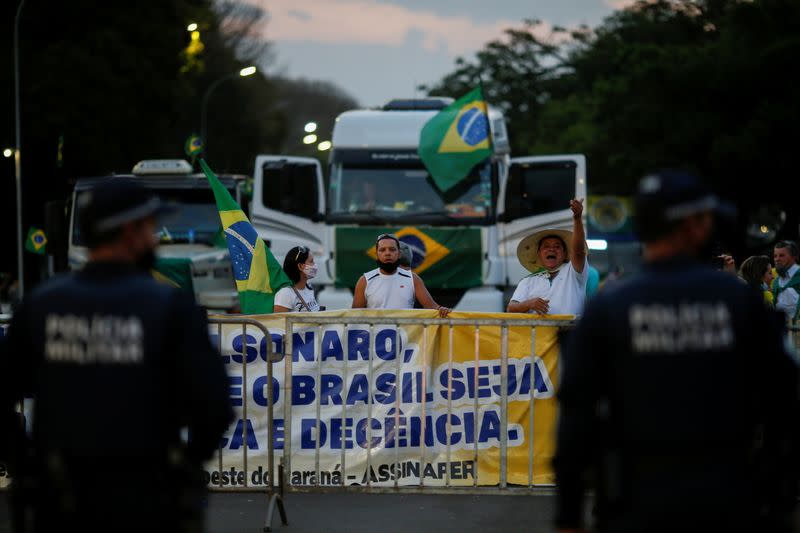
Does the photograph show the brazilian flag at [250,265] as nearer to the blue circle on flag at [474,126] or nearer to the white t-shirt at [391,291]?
the white t-shirt at [391,291]

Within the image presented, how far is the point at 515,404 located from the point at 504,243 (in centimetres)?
853

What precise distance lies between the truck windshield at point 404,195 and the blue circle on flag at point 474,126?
0.39 m

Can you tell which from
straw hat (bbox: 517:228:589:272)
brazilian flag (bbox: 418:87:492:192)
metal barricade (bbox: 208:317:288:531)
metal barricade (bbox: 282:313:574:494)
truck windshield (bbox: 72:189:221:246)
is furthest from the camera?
truck windshield (bbox: 72:189:221:246)

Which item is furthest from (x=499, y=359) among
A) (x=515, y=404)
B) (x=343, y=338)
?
(x=343, y=338)

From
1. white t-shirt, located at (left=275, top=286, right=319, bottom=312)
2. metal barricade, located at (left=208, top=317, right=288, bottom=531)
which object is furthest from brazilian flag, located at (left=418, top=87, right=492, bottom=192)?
metal barricade, located at (left=208, top=317, right=288, bottom=531)

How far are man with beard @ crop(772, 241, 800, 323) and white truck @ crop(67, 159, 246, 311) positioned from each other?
10573 mm

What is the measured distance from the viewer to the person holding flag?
10094 millimetres

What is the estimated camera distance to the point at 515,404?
8453 millimetres

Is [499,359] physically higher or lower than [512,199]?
lower

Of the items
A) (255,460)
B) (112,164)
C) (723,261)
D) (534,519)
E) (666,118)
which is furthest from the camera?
(666,118)

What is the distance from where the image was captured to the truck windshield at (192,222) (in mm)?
21750

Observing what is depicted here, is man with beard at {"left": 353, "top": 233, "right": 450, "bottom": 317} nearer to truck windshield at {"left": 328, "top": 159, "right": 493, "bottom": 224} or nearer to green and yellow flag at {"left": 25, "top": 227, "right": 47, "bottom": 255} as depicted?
truck windshield at {"left": 328, "top": 159, "right": 493, "bottom": 224}

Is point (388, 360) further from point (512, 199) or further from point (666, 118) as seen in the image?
point (666, 118)

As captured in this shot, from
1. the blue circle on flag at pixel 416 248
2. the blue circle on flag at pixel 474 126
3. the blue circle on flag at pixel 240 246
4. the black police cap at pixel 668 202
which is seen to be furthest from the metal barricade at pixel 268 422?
the blue circle on flag at pixel 474 126
